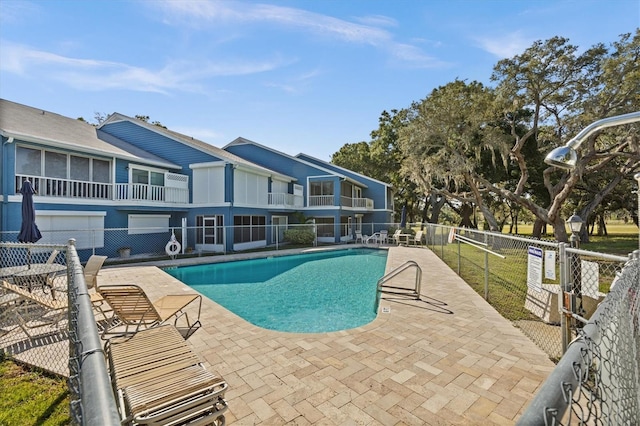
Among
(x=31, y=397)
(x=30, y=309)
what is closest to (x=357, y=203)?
(x=30, y=309)

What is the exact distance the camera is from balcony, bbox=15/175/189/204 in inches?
486

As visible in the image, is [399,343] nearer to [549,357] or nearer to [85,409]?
[549,357]

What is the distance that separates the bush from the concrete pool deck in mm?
14109

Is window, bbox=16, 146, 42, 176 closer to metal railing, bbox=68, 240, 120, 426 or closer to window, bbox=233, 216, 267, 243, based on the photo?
window, bbox=233, 216, 267, 243

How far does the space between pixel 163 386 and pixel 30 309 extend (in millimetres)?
5835

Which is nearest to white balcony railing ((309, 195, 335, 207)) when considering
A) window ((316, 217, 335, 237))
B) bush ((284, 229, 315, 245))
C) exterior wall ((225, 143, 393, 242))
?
exterior wall ((225, 143, 393, 242))

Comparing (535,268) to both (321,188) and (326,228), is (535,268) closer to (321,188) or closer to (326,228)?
(326,228)

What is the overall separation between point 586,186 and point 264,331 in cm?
3057

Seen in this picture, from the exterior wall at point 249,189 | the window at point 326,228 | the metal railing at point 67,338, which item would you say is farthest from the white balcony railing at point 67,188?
the window at point 326,228

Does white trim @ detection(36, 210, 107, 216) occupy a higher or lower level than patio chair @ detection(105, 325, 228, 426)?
higher

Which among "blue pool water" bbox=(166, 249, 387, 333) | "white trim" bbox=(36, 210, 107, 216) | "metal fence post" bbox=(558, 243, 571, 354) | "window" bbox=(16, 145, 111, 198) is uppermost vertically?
"window" bbox=(16, 145, 111, 198)

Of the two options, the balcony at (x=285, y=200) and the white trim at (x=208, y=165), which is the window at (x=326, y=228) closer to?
the balcony at (x=285, y=200)

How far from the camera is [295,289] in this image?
390 inches

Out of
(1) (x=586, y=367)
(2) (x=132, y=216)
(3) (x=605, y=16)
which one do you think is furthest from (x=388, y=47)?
(2) (x=132, y=216)
